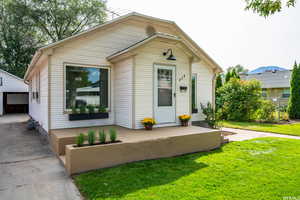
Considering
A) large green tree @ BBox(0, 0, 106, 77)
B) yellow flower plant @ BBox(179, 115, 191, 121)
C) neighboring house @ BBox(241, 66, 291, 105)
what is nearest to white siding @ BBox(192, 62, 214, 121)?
yellow flower plant @ BBox(179, 115, 191, 121)

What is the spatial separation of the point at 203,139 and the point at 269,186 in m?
2.36

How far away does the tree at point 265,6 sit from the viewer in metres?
3.69

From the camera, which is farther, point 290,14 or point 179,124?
point 179,124

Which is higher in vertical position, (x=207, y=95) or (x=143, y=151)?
(x=207, y=95)

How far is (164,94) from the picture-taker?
21.0 ft

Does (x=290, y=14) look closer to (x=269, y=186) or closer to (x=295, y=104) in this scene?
(x=269, y=186)

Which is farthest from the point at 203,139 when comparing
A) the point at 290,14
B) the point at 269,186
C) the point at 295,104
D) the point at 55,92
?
the point at 295,104

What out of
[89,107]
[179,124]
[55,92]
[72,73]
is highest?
[72,73]

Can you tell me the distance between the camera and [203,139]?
5406mm

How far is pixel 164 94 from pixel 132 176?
11.2 ft

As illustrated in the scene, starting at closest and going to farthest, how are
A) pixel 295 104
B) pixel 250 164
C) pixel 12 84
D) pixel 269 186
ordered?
pixel 269 186
pixel 250 164
pixel 295 104
pixel 12 84

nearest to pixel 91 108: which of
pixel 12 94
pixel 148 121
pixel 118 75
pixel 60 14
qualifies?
pixel 118 75

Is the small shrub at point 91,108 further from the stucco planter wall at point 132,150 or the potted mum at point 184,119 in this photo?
the potted mum at point 184,119

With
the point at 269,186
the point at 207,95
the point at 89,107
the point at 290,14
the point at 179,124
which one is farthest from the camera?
the point at 207,95
